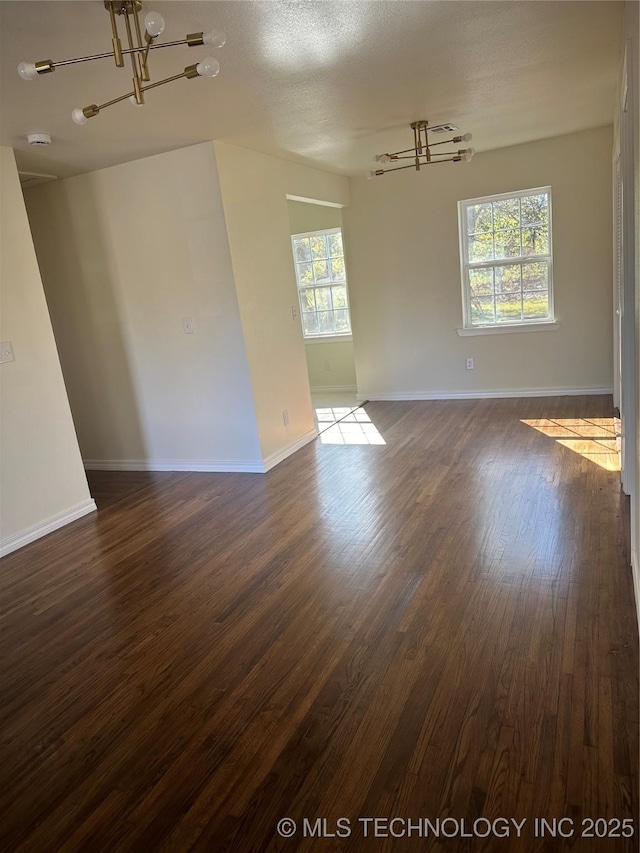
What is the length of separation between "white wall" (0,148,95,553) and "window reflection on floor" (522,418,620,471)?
141 inches

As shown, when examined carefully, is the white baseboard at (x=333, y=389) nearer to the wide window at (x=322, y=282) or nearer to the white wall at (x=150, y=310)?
the wide window at (x=322, y=282)

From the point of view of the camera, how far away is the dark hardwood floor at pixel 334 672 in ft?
4.91

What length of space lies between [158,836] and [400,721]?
2.43ft

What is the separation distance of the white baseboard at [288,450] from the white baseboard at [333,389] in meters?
2.18

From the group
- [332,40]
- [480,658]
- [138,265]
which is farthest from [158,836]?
[138,265]

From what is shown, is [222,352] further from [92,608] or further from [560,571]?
[560,571]

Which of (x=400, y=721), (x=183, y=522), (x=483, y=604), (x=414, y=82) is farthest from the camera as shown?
(x=183, y=522)

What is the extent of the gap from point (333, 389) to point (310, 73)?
195 inches

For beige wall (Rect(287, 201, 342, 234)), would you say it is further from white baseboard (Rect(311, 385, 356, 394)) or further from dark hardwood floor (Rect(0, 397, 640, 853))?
dark hardwood floor (Rect(0, 397, 640, 853))

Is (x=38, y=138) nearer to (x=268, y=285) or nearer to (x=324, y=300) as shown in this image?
(x=268, y=285)

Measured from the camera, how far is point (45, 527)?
3760 mm

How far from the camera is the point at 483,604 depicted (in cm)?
233

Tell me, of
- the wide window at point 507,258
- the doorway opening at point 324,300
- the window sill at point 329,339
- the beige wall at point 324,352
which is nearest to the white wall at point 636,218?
the wide window at point 507,258

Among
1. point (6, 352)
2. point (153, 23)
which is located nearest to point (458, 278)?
A: point (6, 352)
